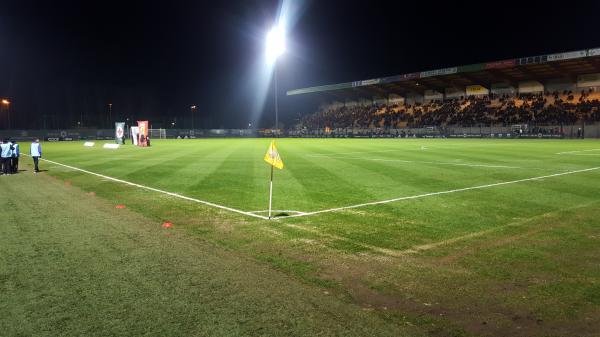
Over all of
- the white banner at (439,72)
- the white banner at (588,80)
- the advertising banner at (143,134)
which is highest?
the white banner at (439,72)

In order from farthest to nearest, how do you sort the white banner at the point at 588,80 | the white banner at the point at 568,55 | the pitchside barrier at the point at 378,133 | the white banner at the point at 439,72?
the white banner at the point at 439,72 < the white banner at the point at 588,80 < the pitchside barrier at the point at 378,133 < the white banner at the point at 568,55

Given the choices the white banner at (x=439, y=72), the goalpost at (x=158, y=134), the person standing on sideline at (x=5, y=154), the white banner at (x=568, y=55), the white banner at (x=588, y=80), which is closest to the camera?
the person standing on sideline at (x=5, y=154)

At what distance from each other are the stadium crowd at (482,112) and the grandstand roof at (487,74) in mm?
2847

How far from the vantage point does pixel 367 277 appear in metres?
5.36

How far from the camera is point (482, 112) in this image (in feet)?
221

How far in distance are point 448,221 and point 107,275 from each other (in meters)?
6.22

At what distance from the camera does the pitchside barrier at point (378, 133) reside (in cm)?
5322

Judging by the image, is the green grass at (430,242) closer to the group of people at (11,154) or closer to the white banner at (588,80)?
the group of people at (11,154)

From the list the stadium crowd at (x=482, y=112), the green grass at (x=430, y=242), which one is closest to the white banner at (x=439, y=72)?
the stadium crowd at (x=482, y=112)

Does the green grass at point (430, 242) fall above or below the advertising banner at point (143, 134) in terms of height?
below

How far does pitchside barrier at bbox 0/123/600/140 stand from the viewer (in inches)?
2095

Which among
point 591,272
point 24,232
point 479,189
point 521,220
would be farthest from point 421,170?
point 24,232

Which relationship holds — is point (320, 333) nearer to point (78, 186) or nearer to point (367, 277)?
point (367, 277)

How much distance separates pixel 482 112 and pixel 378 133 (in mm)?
17275
